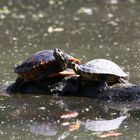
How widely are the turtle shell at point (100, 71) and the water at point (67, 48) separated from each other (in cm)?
32

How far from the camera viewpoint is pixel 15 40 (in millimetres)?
12422

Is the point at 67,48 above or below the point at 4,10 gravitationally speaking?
above

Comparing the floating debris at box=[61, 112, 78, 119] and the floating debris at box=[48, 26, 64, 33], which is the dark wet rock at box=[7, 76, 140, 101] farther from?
the floating debris at box=[48, 26, 64, 33]

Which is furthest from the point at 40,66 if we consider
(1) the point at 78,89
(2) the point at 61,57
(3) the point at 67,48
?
(3) the point at 67,48

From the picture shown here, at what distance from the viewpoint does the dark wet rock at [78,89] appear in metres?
7.22

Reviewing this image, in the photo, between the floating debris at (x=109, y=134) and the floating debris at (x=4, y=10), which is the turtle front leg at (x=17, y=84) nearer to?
the floating debris at (x=109, y=134)

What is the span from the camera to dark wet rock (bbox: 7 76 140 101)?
23.7ft

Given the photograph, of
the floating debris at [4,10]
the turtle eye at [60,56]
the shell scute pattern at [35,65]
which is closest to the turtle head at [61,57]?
the turtle eye at [60,56]

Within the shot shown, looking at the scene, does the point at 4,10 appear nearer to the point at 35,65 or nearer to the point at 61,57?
the point at 35,65

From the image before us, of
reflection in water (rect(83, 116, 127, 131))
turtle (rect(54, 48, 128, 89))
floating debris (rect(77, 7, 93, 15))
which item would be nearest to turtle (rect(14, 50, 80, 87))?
turtle (rect(54, 48, 128, 89))

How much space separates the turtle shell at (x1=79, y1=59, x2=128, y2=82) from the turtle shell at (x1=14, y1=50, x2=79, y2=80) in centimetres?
38

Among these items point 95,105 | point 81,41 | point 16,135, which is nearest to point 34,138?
point 16,135

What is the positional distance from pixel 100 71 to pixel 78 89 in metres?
0.45

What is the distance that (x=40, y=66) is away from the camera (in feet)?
25.8
